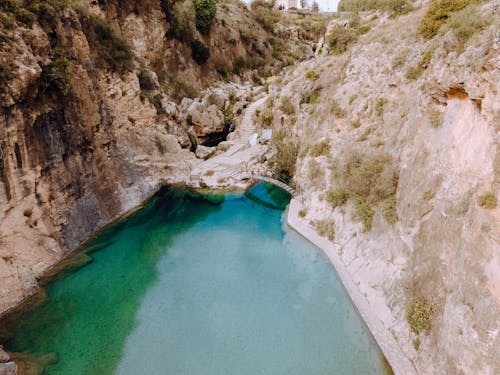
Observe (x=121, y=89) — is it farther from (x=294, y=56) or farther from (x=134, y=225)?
(x=294, y=56)

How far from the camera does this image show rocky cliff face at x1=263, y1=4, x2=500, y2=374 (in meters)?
8.36

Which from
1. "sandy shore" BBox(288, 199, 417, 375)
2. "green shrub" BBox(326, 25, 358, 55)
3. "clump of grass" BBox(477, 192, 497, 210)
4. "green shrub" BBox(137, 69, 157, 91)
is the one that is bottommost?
"sandy shore" BBox(288, 199, 417, 375)

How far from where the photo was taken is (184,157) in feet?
87.5

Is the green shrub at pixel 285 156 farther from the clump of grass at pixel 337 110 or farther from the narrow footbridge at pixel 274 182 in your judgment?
the clump of grass at pixel 337 110

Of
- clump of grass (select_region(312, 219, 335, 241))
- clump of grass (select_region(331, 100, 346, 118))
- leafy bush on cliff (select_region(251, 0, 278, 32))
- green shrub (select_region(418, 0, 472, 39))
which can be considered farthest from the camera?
leafy bush on cliff (select_region(251, 0, 278, 32))

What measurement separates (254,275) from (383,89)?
1148 centimetres

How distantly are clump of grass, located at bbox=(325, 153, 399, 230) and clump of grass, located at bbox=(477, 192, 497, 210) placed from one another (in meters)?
4.58

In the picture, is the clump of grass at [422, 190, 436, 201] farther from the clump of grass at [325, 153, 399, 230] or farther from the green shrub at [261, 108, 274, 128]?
the green shrub at [261, 108, 274, 128]

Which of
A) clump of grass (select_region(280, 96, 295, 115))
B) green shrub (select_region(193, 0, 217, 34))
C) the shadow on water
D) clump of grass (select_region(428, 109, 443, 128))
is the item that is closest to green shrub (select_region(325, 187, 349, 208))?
clump of grass (select_region(428, 109, 443, 128))

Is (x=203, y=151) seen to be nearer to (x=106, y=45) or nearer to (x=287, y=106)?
(x=287, y=106)

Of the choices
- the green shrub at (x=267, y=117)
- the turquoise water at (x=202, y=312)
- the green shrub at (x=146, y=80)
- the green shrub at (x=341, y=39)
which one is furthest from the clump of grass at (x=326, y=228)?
the green shrub at (x=146, y=80)

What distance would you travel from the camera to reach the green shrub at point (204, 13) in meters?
35.9

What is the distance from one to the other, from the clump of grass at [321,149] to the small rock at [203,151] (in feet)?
37.0

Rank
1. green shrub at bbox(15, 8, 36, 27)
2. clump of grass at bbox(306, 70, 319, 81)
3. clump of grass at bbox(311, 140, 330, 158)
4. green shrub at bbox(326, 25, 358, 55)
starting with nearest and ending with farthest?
green shrub at bbox(15, 8, 36, 27)
clump of grass at bbox(311, 140, 330, 158)
green shrub at bbox(326, 25, 358, 55)
clump of grass at bbox(306, 70, 319, 81)
